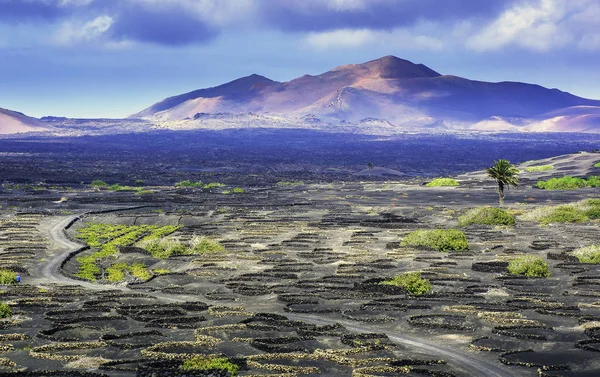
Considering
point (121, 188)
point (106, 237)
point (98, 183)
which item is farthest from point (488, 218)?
point (98, 183)

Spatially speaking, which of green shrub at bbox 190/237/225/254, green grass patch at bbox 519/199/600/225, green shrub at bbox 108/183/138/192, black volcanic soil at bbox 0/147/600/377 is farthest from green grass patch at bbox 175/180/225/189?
green shrub at bbox 190/237/225/254

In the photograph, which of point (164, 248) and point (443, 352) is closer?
point (443, 352)

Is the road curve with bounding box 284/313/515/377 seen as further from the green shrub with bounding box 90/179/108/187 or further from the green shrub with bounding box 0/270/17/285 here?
the green shrub with bounding box 90/179/108/187

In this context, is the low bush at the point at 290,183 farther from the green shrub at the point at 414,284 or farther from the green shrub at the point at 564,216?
the green shrub at the point at 414,284

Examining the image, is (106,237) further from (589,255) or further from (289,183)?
(289,183)

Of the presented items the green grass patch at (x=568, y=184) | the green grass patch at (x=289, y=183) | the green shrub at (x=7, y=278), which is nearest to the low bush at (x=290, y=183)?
the green grass patch at (x=289, y=183)
